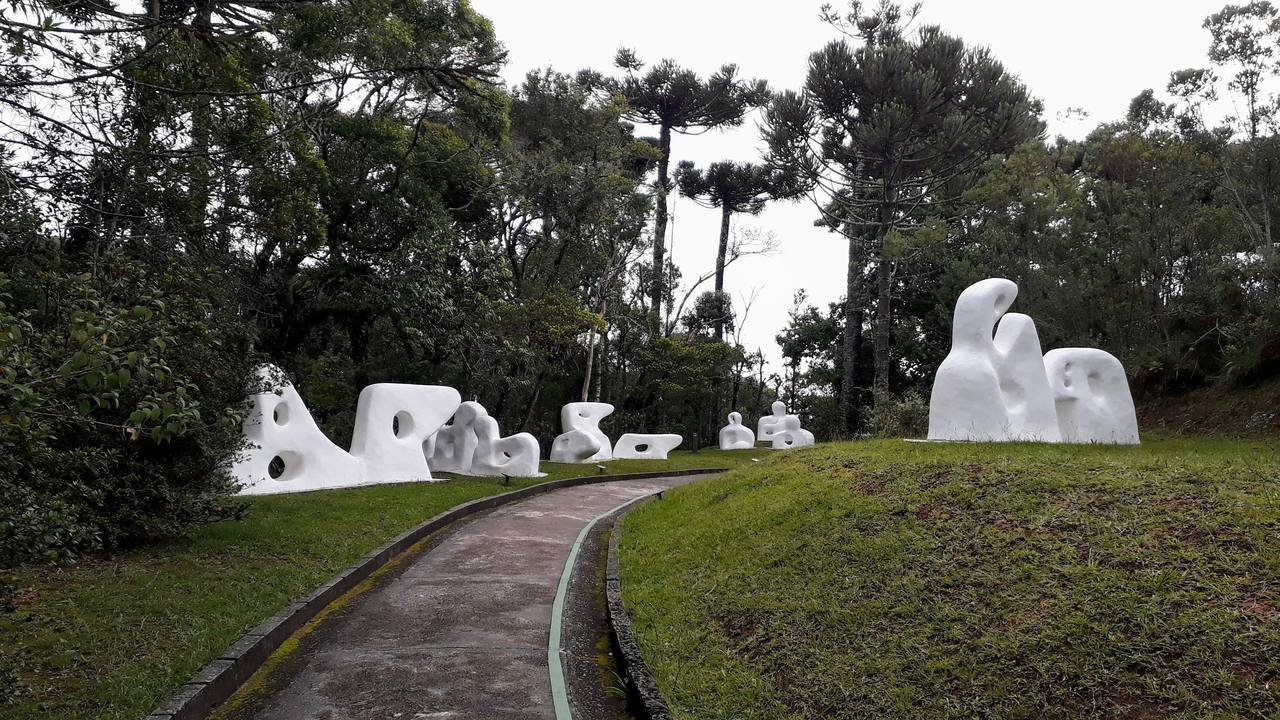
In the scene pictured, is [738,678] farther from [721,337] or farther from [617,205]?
[721,337]

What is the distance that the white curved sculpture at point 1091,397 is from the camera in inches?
450

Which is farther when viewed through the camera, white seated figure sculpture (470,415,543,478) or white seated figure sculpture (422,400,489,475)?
white seated figure sculpture (422,400,489,475)

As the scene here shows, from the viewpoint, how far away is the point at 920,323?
3192 cm

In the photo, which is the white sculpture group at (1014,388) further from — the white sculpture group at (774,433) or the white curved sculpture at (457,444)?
the white sculpture group at (774,433)

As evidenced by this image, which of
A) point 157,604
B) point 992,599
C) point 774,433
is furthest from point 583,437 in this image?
point 992,599

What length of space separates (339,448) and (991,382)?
10633 mm

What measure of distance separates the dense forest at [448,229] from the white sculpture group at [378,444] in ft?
5.19

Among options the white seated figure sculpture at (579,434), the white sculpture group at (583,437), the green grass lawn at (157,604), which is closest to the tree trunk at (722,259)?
the white sculpture group at (583,437)

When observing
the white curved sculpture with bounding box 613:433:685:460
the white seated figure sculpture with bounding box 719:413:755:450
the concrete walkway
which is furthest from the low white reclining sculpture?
the white seated figure sculpture with bounding box 719:413:755:450

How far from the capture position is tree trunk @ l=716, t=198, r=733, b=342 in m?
38.2

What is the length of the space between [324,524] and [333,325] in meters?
10.5

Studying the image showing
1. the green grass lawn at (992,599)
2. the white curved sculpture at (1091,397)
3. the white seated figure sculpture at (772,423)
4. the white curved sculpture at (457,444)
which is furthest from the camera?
the white seated figure sculpture at (772,423)

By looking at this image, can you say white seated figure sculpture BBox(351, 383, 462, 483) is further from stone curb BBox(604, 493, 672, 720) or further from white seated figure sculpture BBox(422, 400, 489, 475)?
stone curb BBox(604, 493, 672, 720)

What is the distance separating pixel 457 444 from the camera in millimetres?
19672
